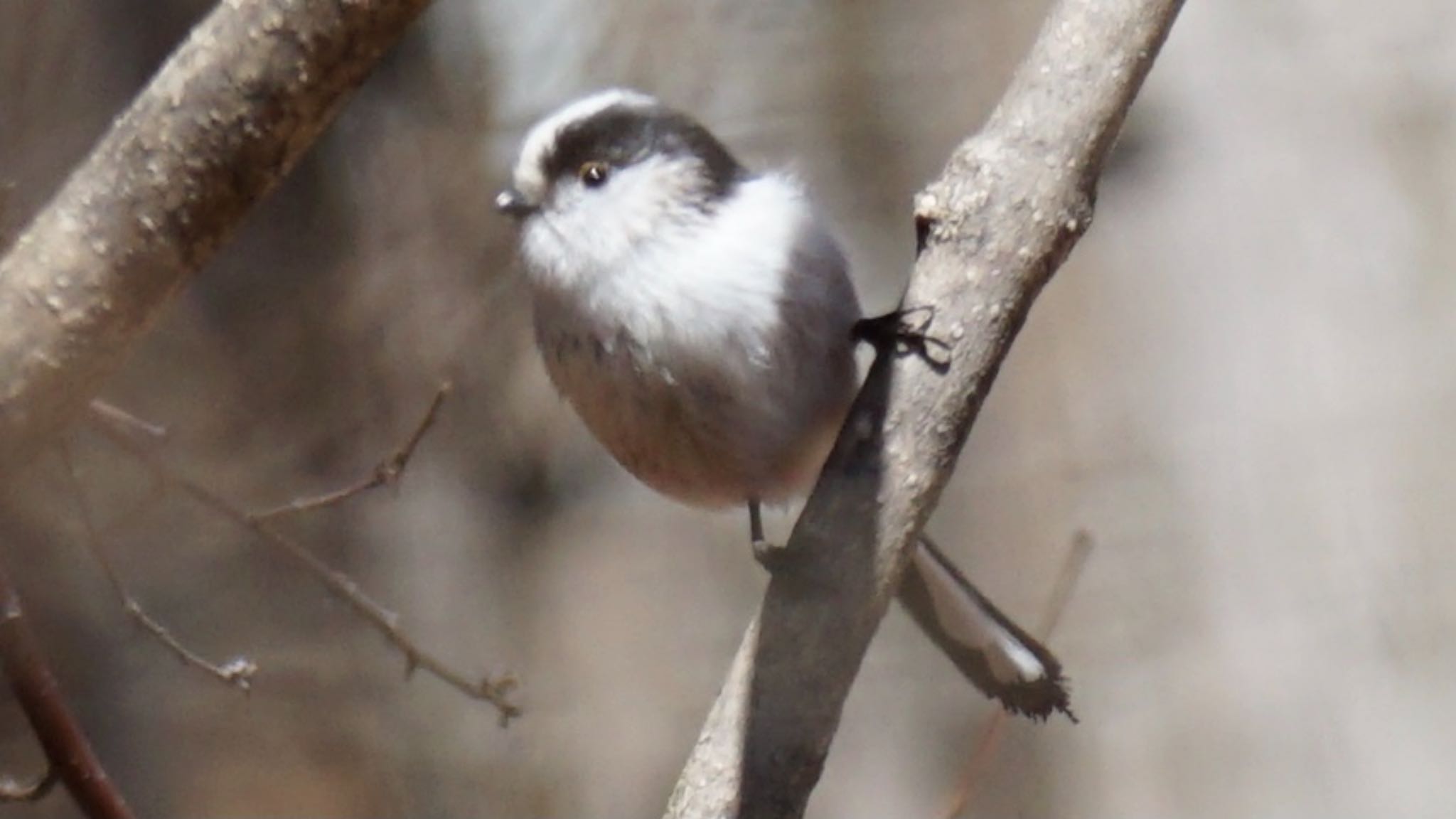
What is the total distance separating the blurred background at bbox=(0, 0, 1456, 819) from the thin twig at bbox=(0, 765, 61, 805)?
2.98ft

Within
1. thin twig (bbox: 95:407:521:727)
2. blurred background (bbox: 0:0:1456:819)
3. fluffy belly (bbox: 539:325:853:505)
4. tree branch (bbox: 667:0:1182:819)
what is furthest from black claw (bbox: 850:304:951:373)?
blurred background (bbox: 0:0:1456:819)

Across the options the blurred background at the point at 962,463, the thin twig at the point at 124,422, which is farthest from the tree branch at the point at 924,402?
the blurred background at the point at 962,463

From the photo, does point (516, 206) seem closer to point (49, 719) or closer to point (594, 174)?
point (594, 174)

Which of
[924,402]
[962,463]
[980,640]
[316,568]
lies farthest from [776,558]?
[962,463]

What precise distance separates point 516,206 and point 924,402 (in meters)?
0.37

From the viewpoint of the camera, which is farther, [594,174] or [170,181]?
[594,174]

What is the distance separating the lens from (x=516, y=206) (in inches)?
46.9

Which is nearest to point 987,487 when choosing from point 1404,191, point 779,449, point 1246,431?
point 1246,431

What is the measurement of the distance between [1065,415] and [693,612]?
2.11ft

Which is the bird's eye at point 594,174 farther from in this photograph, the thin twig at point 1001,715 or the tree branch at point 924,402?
the thin twig at point 1001,715

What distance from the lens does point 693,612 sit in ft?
8.02

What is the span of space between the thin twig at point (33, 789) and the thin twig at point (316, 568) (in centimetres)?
21

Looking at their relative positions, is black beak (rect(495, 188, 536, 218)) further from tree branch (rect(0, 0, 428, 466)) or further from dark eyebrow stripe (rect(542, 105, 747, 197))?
tree branch (rect(0, 0, 428, 466))

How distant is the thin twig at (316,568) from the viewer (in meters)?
1.12
